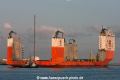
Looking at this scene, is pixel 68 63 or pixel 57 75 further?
pixel 68 63

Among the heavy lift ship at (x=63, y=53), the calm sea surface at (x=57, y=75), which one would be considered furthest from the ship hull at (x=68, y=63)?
the calm sea surface at (x=57, y=75)

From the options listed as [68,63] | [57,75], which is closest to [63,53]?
[68,63]

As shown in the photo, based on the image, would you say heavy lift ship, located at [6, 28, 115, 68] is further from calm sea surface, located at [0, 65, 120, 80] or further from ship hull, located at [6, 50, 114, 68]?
calm sea surface, located at [0, 65, 120, 80]

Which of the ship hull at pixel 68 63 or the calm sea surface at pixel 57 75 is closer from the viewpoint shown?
the calm sea surface at pixel 57 75

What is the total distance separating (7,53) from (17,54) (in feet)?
15.7

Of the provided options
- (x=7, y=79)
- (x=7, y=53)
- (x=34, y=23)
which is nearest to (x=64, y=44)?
(x=34, y=23)

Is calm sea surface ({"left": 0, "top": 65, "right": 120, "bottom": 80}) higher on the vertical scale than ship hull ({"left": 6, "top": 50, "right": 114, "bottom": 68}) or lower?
lower

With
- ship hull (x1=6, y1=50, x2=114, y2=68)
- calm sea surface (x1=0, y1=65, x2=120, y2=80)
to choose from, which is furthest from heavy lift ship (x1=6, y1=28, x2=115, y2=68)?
calm sea surface (x1=0, y1=65, x2=120, y2=80)

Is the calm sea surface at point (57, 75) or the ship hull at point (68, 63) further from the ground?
the ship hull at point (68, 63)

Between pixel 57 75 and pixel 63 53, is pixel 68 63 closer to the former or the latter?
pixel 63 53

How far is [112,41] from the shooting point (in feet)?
361

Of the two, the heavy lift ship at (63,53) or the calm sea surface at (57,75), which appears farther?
the heavy lift ship at (63,53)

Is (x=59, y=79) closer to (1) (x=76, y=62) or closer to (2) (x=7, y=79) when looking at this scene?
(2) (x=7, y=79)

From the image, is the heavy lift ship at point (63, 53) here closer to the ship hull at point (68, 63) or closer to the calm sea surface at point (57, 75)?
the ship hull at point (68, 63)
